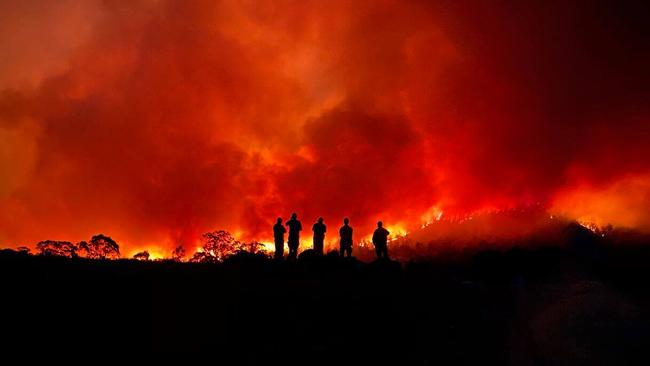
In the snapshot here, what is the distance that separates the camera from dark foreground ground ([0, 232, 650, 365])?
13.2 meters

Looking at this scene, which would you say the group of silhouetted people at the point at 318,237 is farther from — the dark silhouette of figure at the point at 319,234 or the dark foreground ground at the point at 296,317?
the dark foreground ground at the point at 296,317

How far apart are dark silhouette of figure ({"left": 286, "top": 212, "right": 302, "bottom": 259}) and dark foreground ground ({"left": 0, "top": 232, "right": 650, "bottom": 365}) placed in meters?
3.77

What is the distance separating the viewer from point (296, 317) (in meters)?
15.8

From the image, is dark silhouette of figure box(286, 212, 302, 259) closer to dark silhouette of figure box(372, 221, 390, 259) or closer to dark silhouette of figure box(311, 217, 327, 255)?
dark silhouette of figure box(311, 217, 327, 255)

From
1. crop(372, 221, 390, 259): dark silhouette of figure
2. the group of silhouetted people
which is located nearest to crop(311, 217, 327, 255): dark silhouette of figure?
the group of silhouetted people

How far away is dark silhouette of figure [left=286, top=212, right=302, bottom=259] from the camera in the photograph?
82.4 ft

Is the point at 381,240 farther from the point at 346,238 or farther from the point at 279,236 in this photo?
the point at 279,236

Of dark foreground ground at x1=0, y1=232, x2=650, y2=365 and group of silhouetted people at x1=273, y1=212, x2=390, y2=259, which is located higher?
group of silhouetted people at x1=273, y1=212, x2=390, y2=259

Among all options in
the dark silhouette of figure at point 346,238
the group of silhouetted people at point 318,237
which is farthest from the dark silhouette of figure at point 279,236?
the dark silhouette of figure at point 346,238

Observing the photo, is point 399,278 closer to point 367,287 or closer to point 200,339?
point 367,287

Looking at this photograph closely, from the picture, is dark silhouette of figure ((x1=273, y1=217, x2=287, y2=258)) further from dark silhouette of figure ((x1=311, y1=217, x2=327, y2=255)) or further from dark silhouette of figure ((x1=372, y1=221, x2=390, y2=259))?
dark silhouette of figure ((x1=372, y1=221, x2=390, y2=259))

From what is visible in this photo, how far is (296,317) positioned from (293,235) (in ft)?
32.1

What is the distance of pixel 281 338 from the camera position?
1454 centimetres

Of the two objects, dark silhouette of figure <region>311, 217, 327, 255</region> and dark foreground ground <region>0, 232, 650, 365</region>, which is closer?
dark foreground ground <region>0, 232, 650, 365</region>
